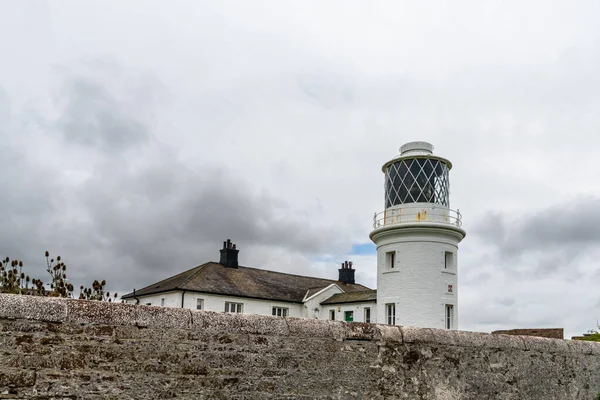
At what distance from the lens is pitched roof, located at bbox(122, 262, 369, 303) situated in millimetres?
27531

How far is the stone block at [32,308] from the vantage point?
425 cm

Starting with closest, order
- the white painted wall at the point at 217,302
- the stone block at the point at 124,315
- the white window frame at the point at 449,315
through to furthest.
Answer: the stone block at the point at 124,315, the white window frame at the point at 449,315, the white painted wall at the point at 217,302

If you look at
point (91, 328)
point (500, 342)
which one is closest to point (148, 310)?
point (91, 328)

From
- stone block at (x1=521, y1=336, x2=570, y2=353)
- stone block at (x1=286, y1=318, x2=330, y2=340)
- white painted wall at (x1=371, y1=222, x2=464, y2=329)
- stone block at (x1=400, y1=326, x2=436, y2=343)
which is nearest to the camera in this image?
stone block at (x1=286, y1=318, x2=330, y2=340)

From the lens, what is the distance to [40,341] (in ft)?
14.2

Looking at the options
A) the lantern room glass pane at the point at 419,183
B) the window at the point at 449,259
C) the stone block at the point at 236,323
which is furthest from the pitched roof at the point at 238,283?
the stone block at the point at 236,323

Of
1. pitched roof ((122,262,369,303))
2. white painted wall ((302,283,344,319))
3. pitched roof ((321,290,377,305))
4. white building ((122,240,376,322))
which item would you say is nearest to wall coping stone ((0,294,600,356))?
pitched roof ((321,290,377,305))

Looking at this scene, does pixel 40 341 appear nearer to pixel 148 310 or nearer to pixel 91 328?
pixel 91 328

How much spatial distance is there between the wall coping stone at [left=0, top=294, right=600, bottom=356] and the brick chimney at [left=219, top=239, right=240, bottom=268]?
79.3 feet

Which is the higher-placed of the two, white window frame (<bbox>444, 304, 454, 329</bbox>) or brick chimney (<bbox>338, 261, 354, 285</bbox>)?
brick chimney (<bbox>338, 261, 354, 285</bbox>)

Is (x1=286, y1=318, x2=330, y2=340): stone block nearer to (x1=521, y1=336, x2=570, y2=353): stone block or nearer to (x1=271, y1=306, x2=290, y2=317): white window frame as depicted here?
(x1=521, y1=336, x2=570, y2=353): stone block

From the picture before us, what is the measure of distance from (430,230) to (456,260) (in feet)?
5.39

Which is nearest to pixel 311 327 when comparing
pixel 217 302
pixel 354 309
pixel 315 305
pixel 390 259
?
pixel 390 259

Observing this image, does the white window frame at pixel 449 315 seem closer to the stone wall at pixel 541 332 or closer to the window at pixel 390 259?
the window at pixel 390 259
